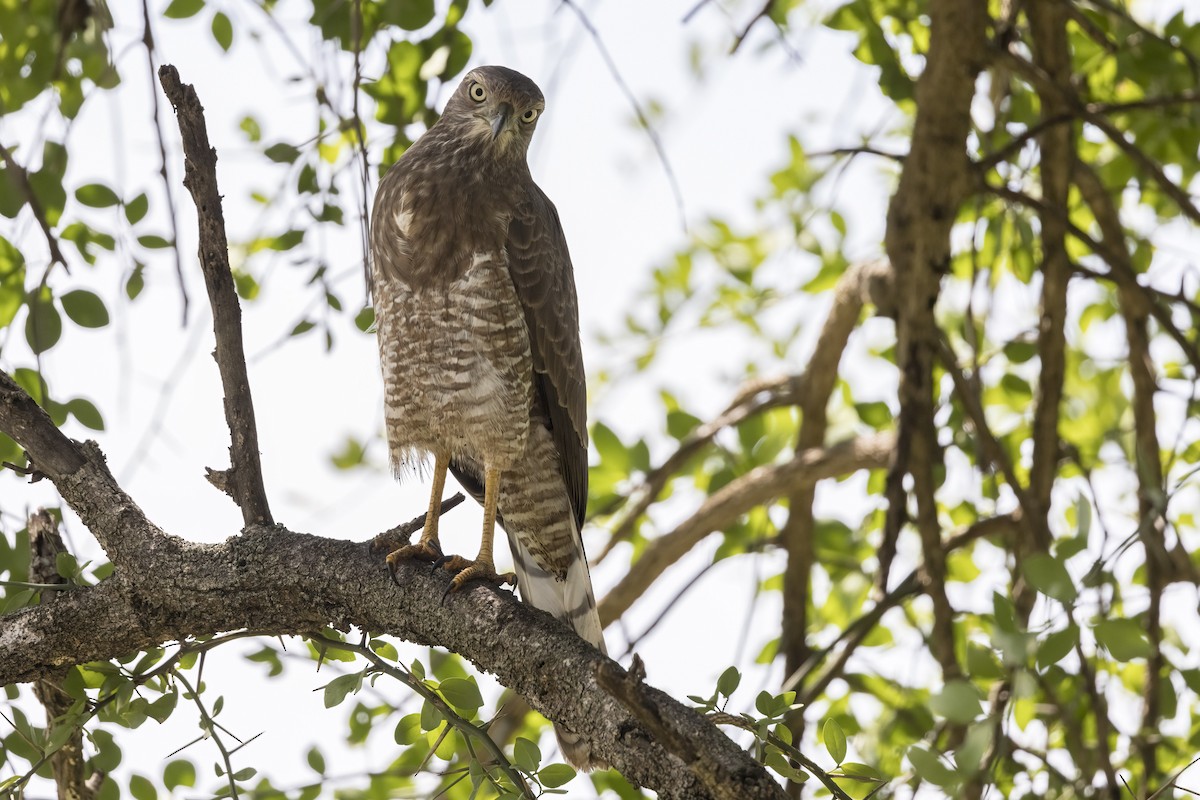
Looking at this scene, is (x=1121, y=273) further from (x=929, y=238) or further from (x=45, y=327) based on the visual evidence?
(x=45, y=327)

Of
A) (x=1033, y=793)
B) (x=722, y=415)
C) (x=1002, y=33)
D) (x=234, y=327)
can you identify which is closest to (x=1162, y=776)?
(x=1033, y=793)

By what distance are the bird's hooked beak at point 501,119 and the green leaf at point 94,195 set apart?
1.15 m

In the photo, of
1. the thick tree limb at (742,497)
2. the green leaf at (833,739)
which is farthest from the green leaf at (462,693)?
the thick tree limb at (742,497)

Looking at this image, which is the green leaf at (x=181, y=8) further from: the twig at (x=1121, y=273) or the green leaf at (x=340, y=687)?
the twig at (x=1121, y=273)

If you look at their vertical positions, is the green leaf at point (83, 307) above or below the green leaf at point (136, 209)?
below

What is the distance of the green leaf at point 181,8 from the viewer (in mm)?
3166

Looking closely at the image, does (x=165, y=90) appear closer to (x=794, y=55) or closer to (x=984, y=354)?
(x=794, y=55)

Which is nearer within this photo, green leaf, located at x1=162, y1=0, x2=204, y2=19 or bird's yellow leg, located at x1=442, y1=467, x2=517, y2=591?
bird's yellow leg, located at x1=442, y1=467, x2=517, y2=591

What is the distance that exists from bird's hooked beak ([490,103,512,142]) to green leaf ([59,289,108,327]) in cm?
129

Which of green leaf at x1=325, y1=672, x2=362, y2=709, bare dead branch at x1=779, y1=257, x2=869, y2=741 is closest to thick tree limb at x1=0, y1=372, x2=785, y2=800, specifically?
green leaf at x1=325, y1=672, x2=362, y2=709

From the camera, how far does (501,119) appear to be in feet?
12.2

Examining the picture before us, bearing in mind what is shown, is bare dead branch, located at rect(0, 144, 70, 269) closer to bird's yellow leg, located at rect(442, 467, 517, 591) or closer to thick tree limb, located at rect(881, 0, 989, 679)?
A: bird's yellow leg, located at rect(442, 467, 517, 591)

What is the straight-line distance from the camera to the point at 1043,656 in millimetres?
1856

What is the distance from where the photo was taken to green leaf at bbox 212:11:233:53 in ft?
10.8
